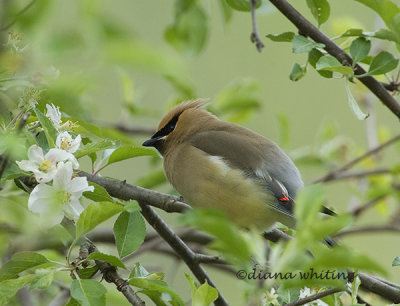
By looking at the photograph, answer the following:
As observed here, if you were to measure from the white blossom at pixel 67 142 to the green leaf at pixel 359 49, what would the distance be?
3.93ft

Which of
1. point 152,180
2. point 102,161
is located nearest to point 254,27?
point 102,161

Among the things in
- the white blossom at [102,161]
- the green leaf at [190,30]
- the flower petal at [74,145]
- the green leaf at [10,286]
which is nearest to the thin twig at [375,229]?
the green leaf at [190,30]

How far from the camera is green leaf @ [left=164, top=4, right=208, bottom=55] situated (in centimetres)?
377

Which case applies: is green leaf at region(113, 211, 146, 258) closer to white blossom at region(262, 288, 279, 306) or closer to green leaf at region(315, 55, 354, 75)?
white blossom at region(262, 288, 279, 306)

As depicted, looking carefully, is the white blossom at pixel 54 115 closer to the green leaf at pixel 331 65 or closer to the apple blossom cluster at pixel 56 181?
the apple blossom cluster at pixel 56 181

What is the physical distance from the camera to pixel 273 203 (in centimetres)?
340

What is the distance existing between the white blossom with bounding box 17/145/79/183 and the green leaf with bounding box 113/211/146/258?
1.27 ft

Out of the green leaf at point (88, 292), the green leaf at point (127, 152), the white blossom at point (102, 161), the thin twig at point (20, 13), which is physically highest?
the thin twig at point (20, 13)

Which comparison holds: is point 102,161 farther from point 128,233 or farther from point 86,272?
point 86,272

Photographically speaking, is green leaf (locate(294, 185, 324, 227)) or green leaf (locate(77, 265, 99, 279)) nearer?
green leaf (locate(294, 185, 324, 227))

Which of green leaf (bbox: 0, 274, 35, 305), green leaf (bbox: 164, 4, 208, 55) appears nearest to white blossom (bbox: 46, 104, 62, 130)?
green leaf (bbox: 0, 274, 35, 305)

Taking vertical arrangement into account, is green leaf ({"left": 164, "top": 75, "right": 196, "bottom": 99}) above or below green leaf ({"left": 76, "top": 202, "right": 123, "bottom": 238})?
below

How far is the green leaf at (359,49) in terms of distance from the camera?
270 cm

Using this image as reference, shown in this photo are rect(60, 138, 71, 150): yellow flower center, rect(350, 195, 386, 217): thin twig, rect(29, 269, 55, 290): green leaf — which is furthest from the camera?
rect(350, 195, 386, 217): thin twig
